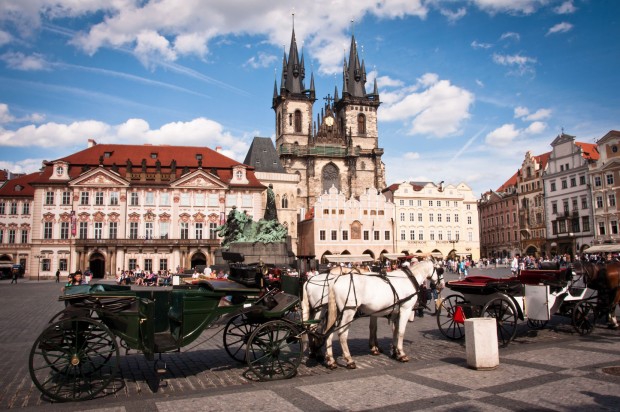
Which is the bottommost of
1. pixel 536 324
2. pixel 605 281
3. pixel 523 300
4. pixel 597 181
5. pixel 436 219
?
pixel 536 324

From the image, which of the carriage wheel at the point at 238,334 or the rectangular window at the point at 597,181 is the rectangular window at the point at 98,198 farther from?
the rectangular window at the point at 597,181

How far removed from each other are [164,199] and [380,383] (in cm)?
4567

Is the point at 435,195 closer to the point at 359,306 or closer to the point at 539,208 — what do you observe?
the point at 539,208

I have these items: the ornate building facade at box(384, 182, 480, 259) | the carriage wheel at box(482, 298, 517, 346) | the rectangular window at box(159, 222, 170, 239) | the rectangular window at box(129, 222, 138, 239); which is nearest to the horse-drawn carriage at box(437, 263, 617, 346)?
the carriage wheel at box(482, 298, 517, 346)

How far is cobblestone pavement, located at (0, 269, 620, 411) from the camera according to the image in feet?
18.5

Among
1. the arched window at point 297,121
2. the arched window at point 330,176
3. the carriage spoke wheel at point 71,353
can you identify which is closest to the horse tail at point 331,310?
the carriage spoke wheel at point 71,353

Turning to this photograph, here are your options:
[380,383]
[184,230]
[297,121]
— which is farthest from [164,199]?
[380,383]

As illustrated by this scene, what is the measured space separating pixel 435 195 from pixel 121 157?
38618mm

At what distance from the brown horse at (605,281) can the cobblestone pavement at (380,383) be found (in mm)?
1142

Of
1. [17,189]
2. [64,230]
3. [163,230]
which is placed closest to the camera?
[64,230]

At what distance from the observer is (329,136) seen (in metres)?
75.6

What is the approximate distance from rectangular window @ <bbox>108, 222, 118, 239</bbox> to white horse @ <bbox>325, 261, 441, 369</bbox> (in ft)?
145

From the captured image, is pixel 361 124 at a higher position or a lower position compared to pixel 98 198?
higher

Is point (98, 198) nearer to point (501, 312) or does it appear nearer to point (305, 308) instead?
point (305, 308)
